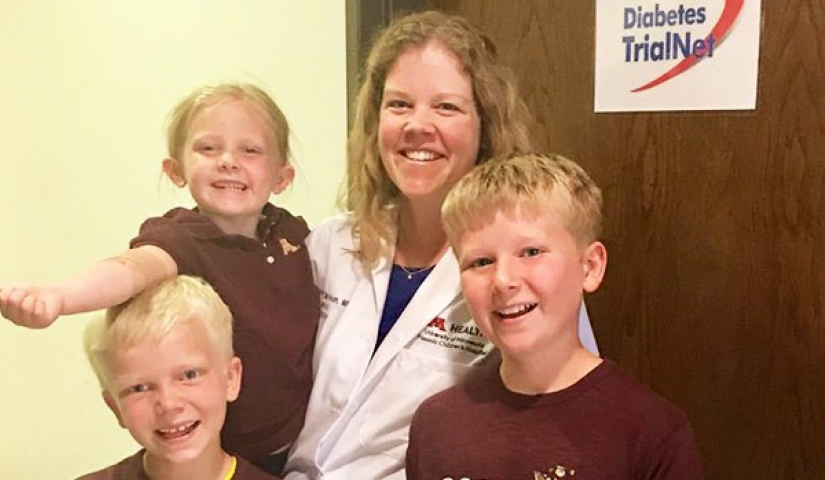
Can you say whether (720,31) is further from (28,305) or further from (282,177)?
(28,305)

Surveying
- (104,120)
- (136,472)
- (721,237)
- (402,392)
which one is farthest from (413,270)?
(104,120)

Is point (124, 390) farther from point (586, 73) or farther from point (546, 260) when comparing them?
point (586, 73)

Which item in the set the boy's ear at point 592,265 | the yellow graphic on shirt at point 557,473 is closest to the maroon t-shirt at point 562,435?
the yellow graphic on shirt at point 557,473

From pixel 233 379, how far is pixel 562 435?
0.51 m

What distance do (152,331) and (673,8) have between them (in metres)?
1.17

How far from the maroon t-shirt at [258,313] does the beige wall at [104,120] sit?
2.85ft

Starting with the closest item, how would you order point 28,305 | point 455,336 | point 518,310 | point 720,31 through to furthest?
point 28,305
point 518,310
point 455,336
point 720,31

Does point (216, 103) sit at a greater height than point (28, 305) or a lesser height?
greater

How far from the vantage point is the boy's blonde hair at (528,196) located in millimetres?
1282

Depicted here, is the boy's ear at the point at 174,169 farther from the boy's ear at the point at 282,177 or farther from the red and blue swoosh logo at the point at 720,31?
the red and blue swoosh logo at the point at 720,31

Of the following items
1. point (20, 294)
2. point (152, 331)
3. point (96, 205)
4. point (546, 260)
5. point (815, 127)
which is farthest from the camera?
point (96, 205)

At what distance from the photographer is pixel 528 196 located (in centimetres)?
128

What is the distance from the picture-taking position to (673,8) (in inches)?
74.8

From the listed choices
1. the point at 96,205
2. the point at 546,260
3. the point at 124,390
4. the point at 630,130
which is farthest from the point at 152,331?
the point at 96,205
